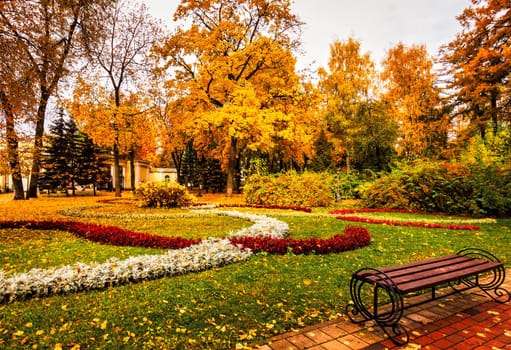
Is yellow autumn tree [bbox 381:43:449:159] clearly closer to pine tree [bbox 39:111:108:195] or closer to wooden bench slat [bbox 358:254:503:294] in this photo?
wooden bench slat [bbox 358:254:503:294]

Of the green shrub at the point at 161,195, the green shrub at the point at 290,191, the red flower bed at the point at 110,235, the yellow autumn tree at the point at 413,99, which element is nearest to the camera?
the red flower bed at the point at 110,235

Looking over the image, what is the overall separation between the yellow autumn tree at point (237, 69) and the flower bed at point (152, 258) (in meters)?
9.96

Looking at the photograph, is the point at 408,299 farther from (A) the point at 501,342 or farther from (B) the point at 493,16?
(B) the point at 493,16

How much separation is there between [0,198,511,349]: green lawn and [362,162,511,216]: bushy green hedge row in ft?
19.3

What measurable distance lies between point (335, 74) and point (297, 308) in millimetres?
21548

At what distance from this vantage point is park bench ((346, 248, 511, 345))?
9.87 ft

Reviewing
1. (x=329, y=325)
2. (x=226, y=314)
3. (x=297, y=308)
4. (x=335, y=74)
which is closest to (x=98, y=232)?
(x=226, y=314)

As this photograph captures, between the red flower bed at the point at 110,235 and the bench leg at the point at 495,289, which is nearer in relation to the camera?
the bench leg at the point at 495,289

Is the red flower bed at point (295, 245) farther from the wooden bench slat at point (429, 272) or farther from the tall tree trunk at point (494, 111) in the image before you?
the tall tree trunk at point (494, 111)

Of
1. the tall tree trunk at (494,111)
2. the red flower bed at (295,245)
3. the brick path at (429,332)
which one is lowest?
the brick path at (429,332)

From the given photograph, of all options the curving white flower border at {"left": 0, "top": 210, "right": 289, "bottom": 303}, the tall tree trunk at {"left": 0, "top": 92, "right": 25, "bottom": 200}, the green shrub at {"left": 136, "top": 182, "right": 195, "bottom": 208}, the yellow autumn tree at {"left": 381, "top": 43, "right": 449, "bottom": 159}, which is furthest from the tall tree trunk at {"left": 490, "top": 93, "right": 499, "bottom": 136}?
the tall tree trunk at {"left": 0, "top": 92, "right": 25, "bottom": 200}

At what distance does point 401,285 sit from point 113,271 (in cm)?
352

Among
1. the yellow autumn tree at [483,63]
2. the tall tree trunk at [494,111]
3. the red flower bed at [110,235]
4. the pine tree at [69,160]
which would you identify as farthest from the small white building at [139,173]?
the tall tree trunk at [494,111]

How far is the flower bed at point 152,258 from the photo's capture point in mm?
3824
